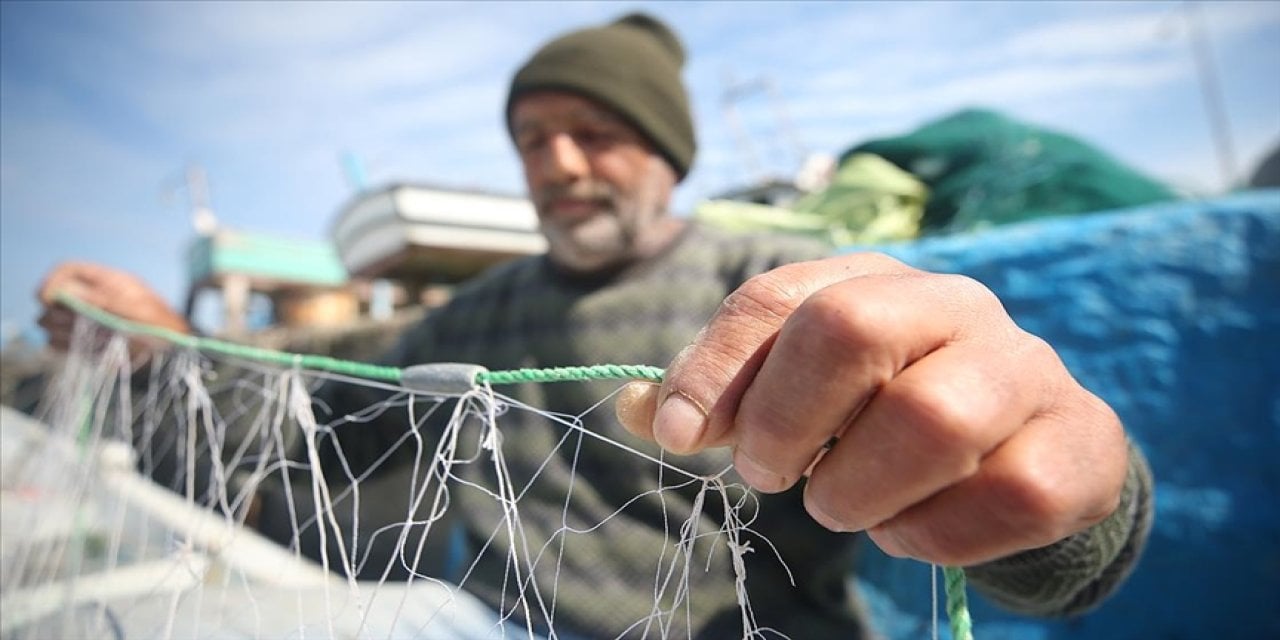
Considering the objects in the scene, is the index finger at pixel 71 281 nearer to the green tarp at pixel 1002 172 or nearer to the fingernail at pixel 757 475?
the fingernail at pixel 757 475

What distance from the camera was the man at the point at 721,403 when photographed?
0.35 metres

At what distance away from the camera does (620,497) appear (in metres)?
1.15

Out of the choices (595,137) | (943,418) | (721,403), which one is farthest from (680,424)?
(595,137)

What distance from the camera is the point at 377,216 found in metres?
3.78

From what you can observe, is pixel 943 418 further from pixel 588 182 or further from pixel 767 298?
pixel 588 182

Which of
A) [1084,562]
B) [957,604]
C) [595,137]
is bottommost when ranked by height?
[1084,562]

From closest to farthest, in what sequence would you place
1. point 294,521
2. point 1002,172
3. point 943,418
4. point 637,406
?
point 943,418 < point 637,406 < point 294,521 < point 1002,172

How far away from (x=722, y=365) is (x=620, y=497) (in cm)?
82

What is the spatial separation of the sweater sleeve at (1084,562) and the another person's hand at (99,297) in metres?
1.72

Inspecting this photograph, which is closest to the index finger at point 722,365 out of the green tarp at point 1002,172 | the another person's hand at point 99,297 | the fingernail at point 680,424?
the fingernail at point 680,424

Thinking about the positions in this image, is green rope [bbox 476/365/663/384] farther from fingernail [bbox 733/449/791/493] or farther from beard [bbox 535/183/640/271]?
beard [bbox 535/183/640/271]

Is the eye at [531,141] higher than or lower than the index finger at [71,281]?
lower

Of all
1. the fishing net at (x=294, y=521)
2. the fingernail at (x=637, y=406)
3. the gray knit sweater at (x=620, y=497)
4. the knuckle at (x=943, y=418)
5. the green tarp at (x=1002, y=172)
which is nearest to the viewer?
the knuckle at (x=943, y=418)

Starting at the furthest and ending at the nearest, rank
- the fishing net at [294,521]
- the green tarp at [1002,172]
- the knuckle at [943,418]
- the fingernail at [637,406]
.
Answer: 1. the green tarp at [1002,172]
2. the fishing net at [294,521]
3. the fingernail at [637,406]
4. the knuckle at [943,418]
